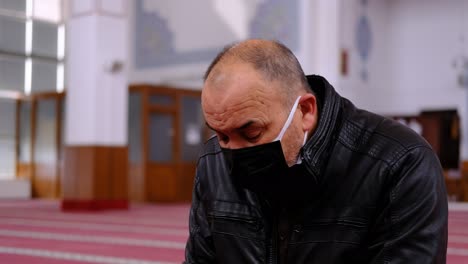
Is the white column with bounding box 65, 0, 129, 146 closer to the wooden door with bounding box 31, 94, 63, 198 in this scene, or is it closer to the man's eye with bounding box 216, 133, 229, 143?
the wooden door with bounding box 31, 94, 63, 198

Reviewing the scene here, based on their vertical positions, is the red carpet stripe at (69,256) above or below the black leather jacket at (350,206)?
below

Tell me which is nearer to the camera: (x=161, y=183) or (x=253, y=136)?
(x=253, y=136)

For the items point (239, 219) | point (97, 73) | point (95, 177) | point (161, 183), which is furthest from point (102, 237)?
point (161, 183)

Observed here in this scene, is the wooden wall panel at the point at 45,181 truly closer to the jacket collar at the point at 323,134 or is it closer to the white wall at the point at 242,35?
the white wall at the point at 242,35

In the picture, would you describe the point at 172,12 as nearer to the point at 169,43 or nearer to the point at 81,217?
the point at 169,43

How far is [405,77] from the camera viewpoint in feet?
43.5

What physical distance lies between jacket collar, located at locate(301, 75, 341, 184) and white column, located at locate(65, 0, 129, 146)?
8.32 metres

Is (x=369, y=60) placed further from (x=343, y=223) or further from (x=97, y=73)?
(x=343, y=223)

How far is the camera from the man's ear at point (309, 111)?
154 cm

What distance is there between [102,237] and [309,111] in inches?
192

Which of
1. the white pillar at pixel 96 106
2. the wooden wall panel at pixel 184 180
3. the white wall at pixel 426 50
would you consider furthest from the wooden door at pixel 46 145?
the white wall at pixel 426 50

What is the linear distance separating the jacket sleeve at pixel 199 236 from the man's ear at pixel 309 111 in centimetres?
39

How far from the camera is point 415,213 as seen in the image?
149cm

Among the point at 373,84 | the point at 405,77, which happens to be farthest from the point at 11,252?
the point at 405,77
